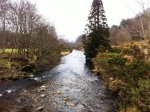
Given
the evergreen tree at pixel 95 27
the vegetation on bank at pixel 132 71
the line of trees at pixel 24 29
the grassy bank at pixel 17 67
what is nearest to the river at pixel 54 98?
the vegetation on bank at pixel 132 71

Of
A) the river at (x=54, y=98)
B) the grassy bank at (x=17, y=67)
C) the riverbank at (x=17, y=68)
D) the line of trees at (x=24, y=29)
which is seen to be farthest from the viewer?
the line of trees at (x=24, y=29)

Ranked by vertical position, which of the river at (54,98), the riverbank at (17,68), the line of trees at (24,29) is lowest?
the river at (54,98)

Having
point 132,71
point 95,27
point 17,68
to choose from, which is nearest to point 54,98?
point 132,71

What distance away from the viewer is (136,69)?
10.9m

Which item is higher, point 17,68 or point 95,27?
point 95,27

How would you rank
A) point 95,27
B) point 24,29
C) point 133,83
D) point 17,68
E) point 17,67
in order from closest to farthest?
point 133,83
point 17,68
point 17,67
point 24,29
point 95,27

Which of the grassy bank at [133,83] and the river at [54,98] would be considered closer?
the grassy bank at [133,83]

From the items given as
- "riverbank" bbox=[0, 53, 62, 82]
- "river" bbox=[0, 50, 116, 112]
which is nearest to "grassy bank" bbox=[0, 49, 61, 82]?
"riverbank" bbox=[0, 53, 62, 82]

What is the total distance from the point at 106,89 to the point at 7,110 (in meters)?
8.23

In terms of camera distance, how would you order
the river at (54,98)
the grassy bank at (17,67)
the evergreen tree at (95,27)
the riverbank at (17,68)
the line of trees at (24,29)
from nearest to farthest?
the river at (54,98), the riverbank at (17,68), the grassy bank at (17,67), the line of trees at (24,29), the evergreen tree at (95,27)

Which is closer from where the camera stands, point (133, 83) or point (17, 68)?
point (133, 83)

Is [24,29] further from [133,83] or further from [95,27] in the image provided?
[133,83]

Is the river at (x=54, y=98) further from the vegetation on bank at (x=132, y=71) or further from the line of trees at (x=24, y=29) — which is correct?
the line of trees at (x=24, y=29)

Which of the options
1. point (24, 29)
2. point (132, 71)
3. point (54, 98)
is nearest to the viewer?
point (132, 71)
